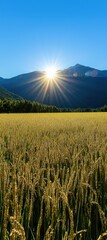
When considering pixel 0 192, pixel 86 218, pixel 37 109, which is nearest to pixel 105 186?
pixel 86 218

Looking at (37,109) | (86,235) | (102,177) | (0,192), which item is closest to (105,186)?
(102,177)

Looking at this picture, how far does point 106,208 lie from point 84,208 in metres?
0.19

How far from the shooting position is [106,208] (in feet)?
9.01

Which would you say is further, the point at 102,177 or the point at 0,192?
the point at 102,177

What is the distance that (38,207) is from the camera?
2.81 meters

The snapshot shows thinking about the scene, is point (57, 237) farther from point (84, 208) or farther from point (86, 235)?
point (84, 208)

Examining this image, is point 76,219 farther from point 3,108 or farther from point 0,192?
point 3,108

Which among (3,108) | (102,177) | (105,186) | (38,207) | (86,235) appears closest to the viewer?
(86,235)

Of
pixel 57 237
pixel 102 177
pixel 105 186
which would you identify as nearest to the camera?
pixel 57 237

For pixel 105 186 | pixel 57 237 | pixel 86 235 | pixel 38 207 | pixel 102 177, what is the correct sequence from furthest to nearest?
pixel 102 177
pixel 105 186
pixel 38 207
pixel 86 235
pixel 57 237

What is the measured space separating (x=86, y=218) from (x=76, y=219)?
0.08 metres

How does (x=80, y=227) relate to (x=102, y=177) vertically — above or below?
below

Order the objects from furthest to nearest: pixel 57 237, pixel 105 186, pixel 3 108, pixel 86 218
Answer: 1. pixel 3 108
2. pixel 105 186
3. pixel 86 218
4. pixel 57 237

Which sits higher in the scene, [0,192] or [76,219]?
[0,192]
